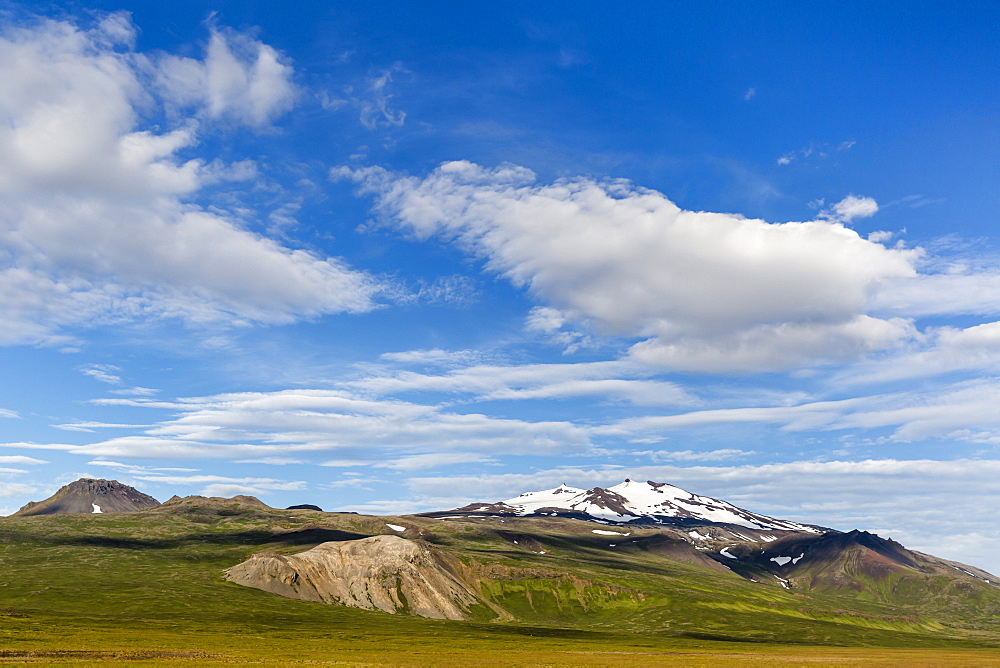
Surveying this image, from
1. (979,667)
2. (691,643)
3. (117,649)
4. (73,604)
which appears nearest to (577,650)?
(691,643)

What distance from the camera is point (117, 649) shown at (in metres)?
108

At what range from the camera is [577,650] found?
6201 inches

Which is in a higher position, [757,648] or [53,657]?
[53,657]

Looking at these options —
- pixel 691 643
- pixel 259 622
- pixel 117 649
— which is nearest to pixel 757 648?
pixel 691 643

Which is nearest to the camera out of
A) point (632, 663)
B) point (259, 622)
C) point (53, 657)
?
point (53, 657)

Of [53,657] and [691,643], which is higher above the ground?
[53,657]

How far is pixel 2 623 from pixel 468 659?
3899 inches

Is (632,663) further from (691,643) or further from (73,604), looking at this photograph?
(73,604)

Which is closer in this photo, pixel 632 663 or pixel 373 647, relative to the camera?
pixel 632 663

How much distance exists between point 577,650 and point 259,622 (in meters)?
88.9

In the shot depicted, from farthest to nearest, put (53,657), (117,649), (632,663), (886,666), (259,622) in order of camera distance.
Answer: (259,622) < (886,666) < (632,663) < (117,649) < (53,657)

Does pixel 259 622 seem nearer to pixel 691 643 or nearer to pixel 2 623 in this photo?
pixel 2 623

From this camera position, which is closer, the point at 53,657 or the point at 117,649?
the point at 53,657

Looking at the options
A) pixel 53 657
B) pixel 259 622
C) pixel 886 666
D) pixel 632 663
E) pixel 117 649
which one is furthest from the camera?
pixel 259 622
